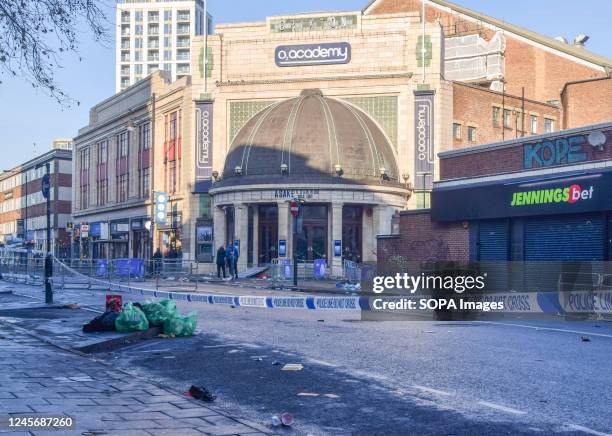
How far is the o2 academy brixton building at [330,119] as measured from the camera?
4606 cm

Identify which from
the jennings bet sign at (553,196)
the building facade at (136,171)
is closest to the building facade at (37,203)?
the building facade at (136,171)

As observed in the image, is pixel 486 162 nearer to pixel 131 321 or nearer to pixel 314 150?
pixel 314 150

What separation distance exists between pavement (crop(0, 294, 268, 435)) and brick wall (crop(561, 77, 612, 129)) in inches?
1873

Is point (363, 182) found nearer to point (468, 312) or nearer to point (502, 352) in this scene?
point (468, 312)

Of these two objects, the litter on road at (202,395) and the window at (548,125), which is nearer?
the litter on road at (202,395)

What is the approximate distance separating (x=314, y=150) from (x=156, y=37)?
87.8m

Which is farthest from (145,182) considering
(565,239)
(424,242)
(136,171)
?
(565,239)

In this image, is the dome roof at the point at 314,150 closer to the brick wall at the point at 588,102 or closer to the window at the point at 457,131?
the window at the point at 457,131

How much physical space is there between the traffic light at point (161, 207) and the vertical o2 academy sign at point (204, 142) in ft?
12.9

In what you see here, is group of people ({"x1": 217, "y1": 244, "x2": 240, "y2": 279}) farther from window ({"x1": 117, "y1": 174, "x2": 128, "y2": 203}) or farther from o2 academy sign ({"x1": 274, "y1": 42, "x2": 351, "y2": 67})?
window ({"x1": 117, "y1": 174, "x2": 128, "y2": 203})

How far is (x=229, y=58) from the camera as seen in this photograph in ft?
169

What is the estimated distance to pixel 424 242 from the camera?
30.7m

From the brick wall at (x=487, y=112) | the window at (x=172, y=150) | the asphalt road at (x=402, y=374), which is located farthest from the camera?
the window at (x=172, y=150)

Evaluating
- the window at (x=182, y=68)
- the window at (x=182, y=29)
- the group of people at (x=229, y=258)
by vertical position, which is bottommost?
the group of people at (x=229, y=258)
